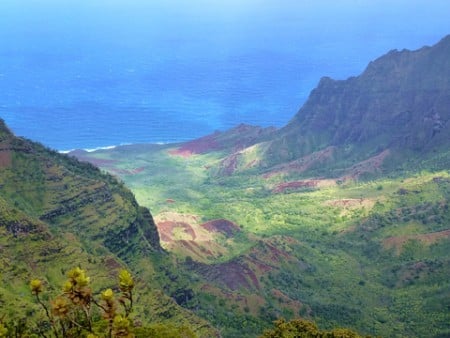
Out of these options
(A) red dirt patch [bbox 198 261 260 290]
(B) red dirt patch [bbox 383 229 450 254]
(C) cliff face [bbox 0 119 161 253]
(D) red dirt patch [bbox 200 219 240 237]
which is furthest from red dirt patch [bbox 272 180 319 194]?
(C) cliff face [bbox 0 119 161 253]

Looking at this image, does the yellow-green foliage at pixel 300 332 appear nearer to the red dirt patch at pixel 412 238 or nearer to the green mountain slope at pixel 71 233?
the green mountain slope at pixel 71 233

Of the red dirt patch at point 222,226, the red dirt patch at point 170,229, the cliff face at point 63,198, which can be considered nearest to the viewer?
the cliff face at point 63,198

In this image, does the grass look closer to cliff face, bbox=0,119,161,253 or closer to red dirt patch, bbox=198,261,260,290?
red dirt patch, bbox=198,261,260,290

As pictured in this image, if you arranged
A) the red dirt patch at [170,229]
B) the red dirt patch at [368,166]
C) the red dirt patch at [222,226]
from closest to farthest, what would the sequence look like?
the red dirt patch at [170,229] < the red dirt patch at [222,226] < the red dirt patch at [368,166]

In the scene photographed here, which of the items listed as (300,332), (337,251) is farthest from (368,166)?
(300,332)

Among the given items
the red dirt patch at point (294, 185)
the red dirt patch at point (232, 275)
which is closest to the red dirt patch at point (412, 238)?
the red dirt patch at point (232, 275)

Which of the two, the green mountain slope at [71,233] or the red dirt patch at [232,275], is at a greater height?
the green mountain slope at [71,233]
